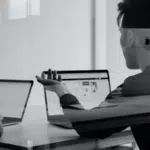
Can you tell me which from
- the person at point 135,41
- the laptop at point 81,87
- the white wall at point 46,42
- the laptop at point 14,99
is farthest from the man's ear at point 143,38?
the white wall at point 46,42

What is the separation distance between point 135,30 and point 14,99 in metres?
0.73

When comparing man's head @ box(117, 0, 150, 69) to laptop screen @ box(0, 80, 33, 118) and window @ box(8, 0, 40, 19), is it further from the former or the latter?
window @ box(8, 0, 40, 19)

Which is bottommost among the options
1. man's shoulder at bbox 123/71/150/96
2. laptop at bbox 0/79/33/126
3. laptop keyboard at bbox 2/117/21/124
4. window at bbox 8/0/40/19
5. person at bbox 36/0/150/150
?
laptop keyboard at bbox 2/117/21/124

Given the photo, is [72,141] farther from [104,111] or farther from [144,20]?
[144,20]

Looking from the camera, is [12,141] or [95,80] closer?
[12,141]

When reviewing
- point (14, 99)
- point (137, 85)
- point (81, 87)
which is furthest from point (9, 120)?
point (137, 85)

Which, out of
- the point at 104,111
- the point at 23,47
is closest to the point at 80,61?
the point at 23,47

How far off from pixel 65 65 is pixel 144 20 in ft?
6.72

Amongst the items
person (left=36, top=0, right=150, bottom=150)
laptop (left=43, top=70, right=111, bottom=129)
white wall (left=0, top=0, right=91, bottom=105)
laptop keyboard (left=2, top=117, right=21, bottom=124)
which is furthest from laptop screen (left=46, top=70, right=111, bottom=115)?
white wall (left=0, top=0, right=91, bottom=105)

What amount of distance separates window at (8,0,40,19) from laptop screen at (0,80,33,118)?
1.10 m

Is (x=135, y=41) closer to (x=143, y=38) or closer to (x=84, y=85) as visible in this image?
(x=143, y=38)

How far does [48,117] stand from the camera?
1.26 metres

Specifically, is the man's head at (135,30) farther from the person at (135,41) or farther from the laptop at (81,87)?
the laptop at (81,87)

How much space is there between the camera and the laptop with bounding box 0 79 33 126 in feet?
4.09
